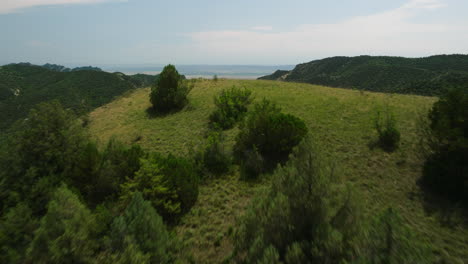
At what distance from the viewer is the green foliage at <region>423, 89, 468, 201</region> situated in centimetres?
809

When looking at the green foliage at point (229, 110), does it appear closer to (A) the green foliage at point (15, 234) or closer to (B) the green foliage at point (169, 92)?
(B) the green foliage at point (169, 92)

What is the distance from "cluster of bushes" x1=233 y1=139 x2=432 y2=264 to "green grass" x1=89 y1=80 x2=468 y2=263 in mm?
880

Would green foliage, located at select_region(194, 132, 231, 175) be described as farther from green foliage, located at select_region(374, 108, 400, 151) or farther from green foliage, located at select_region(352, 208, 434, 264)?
green foliage, located at select_region(374, 108, 400, 151)

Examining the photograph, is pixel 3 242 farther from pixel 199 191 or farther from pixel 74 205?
pixel 199 191

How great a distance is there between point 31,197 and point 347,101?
74.6ft

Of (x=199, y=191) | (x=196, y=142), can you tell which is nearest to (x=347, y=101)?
(x=196, y=142)

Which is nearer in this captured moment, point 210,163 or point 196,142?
point 210,163

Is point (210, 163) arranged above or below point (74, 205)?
below

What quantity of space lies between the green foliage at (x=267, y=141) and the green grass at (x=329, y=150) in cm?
144

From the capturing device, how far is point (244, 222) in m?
5.60

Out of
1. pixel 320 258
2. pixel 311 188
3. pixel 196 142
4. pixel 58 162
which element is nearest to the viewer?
pixel 320 258

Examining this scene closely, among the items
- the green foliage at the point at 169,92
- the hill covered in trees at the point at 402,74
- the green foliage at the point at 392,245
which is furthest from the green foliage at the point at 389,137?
the hill covered in trees at the point at 402,74

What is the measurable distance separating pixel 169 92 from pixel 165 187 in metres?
16.2

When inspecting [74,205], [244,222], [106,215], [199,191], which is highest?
[74,205]
